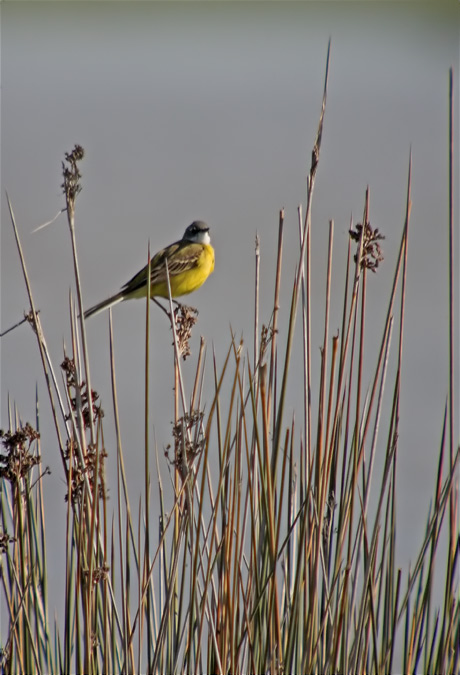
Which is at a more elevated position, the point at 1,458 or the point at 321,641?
the point at 1,458

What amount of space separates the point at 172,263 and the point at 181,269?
77 mm

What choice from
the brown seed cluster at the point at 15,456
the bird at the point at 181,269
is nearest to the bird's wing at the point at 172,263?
the bird at the point at 181,269

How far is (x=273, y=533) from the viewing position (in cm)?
161

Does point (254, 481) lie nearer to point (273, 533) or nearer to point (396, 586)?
point (273, 533)

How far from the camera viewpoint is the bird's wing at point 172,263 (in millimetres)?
4689

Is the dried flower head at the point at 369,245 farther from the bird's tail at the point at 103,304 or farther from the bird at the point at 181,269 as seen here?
the bird at the point at 181,269

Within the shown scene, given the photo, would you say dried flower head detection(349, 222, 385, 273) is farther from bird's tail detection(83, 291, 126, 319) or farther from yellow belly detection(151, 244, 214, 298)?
yellow belly detection(151, 244, 214, 298)

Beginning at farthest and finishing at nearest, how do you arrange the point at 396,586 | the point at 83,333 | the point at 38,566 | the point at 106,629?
the point at 38,566, the point at 396,586, the point at 106,629, the point at 83,333

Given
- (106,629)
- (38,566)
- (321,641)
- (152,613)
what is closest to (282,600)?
(321,641)

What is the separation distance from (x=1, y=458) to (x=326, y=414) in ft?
2.47

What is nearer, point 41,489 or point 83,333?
point 83,333

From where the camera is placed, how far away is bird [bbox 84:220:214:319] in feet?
15.3

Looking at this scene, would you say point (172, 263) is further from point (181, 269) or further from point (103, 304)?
point (103, 304)

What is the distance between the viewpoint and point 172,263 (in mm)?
5133
